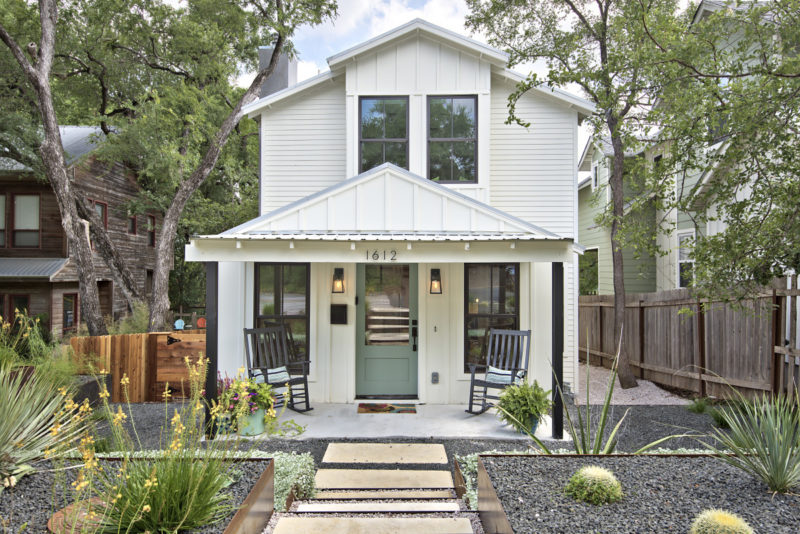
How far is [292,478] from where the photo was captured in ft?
12.9

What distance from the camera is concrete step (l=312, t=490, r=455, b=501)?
414 centimetres

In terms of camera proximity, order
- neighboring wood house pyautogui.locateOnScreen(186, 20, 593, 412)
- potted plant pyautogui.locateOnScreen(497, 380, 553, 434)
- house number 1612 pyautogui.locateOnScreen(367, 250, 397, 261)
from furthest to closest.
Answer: neighboring wood house pyautogui.locateOnScreen(186, 20, 593, 412), house number 1612 pyautogui.locateOnScreen(367, 250, 397, 261), potted plant pyautogui.locateOnScreen(497, 380, 553, 434)

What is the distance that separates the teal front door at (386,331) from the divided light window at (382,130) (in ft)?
6.10

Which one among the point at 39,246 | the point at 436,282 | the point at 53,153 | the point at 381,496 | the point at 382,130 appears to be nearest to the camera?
the point at 381,496

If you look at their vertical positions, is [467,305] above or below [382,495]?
above

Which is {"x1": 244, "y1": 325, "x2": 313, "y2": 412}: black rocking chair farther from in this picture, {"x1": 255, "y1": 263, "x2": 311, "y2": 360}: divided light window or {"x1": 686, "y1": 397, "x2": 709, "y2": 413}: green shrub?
{"x1": 686, "y1": 397, "x2": 709, "y2": 413}: green shrub

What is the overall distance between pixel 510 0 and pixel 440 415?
869 centimetres

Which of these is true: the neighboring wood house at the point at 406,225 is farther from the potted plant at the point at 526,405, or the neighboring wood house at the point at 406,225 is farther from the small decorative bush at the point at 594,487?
the small decorative bush at the point at 594,487

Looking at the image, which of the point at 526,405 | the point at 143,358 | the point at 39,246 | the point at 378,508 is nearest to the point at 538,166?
the point at 526,405

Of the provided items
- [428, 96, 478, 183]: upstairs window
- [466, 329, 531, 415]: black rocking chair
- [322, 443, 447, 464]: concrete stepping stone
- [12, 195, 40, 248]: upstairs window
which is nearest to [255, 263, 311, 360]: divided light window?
[322, 443, 447, 464]: concrete stepping stone

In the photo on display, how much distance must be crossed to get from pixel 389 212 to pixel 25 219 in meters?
12.7

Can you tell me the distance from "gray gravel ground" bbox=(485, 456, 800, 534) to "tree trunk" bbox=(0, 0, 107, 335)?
9485 mm

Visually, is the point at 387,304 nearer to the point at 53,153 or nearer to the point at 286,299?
the point at 286,299

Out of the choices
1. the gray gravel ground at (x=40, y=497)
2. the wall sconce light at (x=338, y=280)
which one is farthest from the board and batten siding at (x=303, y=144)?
the gray gravel ground at (x=40, y=497)
